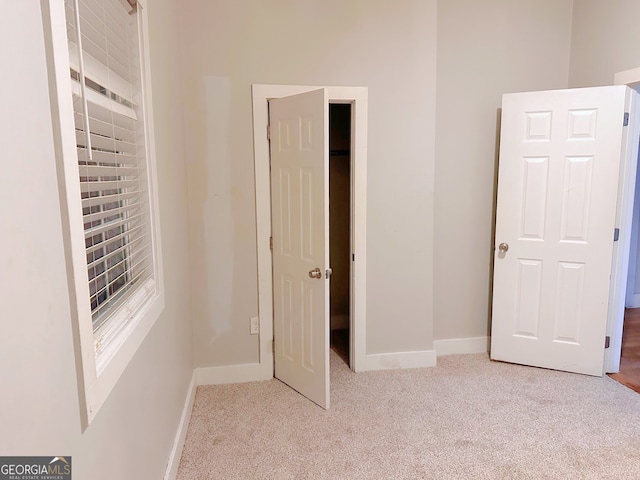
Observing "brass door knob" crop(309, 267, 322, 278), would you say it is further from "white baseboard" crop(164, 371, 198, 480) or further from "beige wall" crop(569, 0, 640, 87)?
"beige wall" crop(569, 0, 640, 87)

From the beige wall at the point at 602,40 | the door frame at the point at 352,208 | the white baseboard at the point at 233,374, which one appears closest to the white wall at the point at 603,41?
the beige wall at the point at 602,40

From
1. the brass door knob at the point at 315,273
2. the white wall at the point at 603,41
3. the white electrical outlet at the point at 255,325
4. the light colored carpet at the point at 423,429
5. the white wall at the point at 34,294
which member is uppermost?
the white wall at the point at 603,41

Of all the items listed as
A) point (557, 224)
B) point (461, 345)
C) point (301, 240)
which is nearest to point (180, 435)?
point (301, 240)

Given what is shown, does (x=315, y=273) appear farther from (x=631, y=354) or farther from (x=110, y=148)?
(x=631, y=354)

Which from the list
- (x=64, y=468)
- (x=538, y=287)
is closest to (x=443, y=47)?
(x=538, y=287)

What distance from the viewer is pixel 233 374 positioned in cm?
294

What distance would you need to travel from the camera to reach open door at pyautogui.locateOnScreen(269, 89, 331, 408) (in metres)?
2.46

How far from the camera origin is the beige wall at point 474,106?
3096 mm

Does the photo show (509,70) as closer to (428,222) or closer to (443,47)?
(443,47)

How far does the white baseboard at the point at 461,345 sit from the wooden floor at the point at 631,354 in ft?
2.93

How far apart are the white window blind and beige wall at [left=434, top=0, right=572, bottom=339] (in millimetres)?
2282

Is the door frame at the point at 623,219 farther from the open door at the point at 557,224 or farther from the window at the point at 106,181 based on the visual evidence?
the window at the point at 106,181

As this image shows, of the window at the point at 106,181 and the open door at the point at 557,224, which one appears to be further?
the open door at the point at 557,224

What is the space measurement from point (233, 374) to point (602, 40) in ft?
12.1
